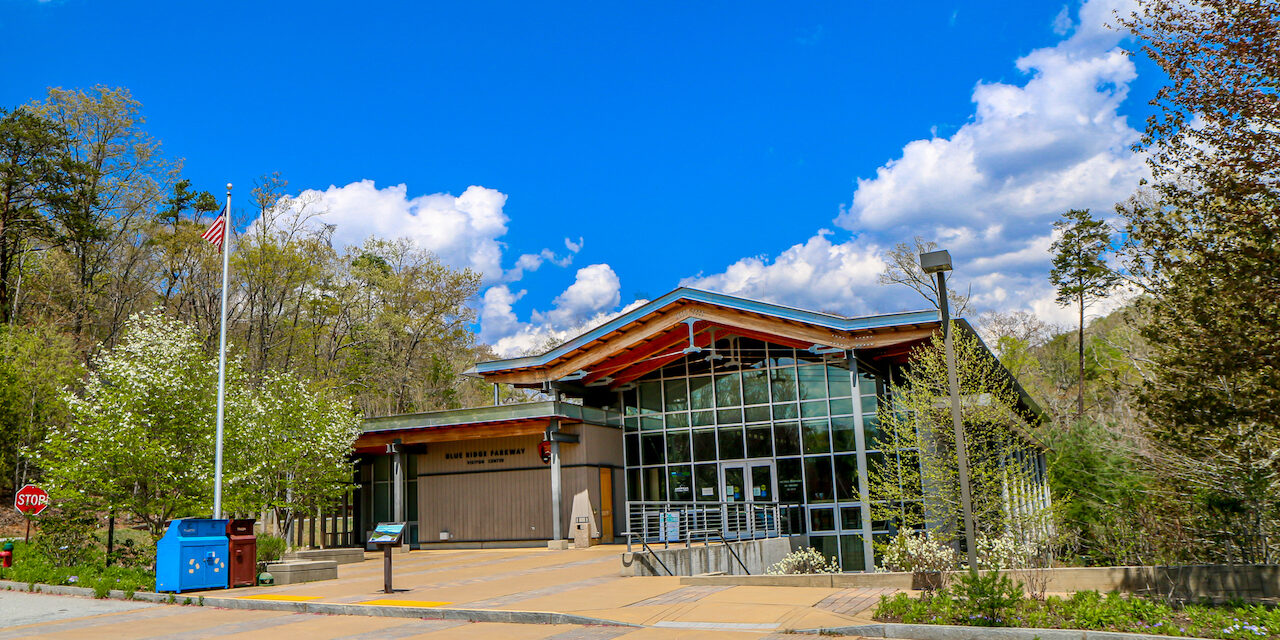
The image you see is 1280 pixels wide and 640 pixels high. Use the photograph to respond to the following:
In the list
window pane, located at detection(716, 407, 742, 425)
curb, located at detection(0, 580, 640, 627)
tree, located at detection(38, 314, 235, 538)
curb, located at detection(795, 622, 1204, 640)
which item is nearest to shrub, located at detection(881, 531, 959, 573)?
curb, located at detection(795, 622, 1204, 640)

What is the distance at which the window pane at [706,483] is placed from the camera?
25.4 metres

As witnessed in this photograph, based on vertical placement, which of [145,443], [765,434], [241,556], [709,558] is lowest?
[709,558]

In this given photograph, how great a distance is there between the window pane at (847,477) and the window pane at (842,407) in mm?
1173

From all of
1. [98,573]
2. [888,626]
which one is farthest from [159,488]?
[888,626]

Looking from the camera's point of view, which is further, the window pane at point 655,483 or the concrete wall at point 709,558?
the window pane at point 655,483

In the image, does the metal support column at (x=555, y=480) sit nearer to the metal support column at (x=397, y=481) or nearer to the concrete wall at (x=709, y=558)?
the metal support column at (x=397, y=481)

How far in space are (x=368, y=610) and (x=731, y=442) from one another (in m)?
14.7

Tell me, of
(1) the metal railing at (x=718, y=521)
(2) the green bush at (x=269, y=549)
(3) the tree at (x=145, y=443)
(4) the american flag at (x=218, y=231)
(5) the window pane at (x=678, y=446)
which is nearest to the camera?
(3) the tree at (x=145, y=443)

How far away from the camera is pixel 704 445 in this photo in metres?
25.8

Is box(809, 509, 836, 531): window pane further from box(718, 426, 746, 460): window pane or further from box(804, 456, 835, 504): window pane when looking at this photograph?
box(718, 426, 746, 460): window pane

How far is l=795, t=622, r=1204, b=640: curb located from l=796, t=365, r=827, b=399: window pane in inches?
578

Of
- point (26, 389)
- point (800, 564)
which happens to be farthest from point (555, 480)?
point (26, 389)

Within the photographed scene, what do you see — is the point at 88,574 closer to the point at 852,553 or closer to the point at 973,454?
the point at 973,454

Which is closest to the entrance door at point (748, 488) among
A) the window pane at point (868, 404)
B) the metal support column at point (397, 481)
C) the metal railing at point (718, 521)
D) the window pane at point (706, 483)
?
the metal railing at point (718, 521)
